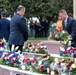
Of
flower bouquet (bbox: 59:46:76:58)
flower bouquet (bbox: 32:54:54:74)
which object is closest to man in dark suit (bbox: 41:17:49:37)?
flower bouquet (bbox: 59:46:76:58)

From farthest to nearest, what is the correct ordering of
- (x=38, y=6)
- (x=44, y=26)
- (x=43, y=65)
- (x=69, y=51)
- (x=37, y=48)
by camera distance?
(x=38, y=6), (x=44, y=26), (x=37, y=48), (x=69, y=51), (x=43, y=65)

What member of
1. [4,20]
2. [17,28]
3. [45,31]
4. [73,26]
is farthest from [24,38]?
[45,31]

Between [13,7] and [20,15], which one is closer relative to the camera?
[20,15]

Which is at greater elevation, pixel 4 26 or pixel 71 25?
pixel 71 25

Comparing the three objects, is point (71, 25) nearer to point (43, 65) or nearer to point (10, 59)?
point (10, 59)

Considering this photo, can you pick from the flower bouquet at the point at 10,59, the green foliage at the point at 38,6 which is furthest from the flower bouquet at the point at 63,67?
the green foliage at the point at 38,6

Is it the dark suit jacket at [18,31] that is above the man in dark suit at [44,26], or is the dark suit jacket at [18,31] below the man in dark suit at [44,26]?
above

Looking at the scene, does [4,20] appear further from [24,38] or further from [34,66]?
[34,66]

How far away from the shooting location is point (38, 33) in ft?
120

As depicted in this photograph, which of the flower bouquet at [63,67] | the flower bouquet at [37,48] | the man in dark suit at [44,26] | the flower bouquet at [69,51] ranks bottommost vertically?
the man in dark suit at [44,26]

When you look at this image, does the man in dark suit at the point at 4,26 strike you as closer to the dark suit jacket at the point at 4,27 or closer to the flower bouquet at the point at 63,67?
the dark suit jacket at the point at 4,27

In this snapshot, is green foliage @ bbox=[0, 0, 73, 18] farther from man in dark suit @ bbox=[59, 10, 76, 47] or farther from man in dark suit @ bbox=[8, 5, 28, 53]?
man in dark suit @ bbox=[59, 10, 76, 47]

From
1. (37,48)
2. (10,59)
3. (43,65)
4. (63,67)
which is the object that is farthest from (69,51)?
(63,67)

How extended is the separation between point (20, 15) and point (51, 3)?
81.7 feet
